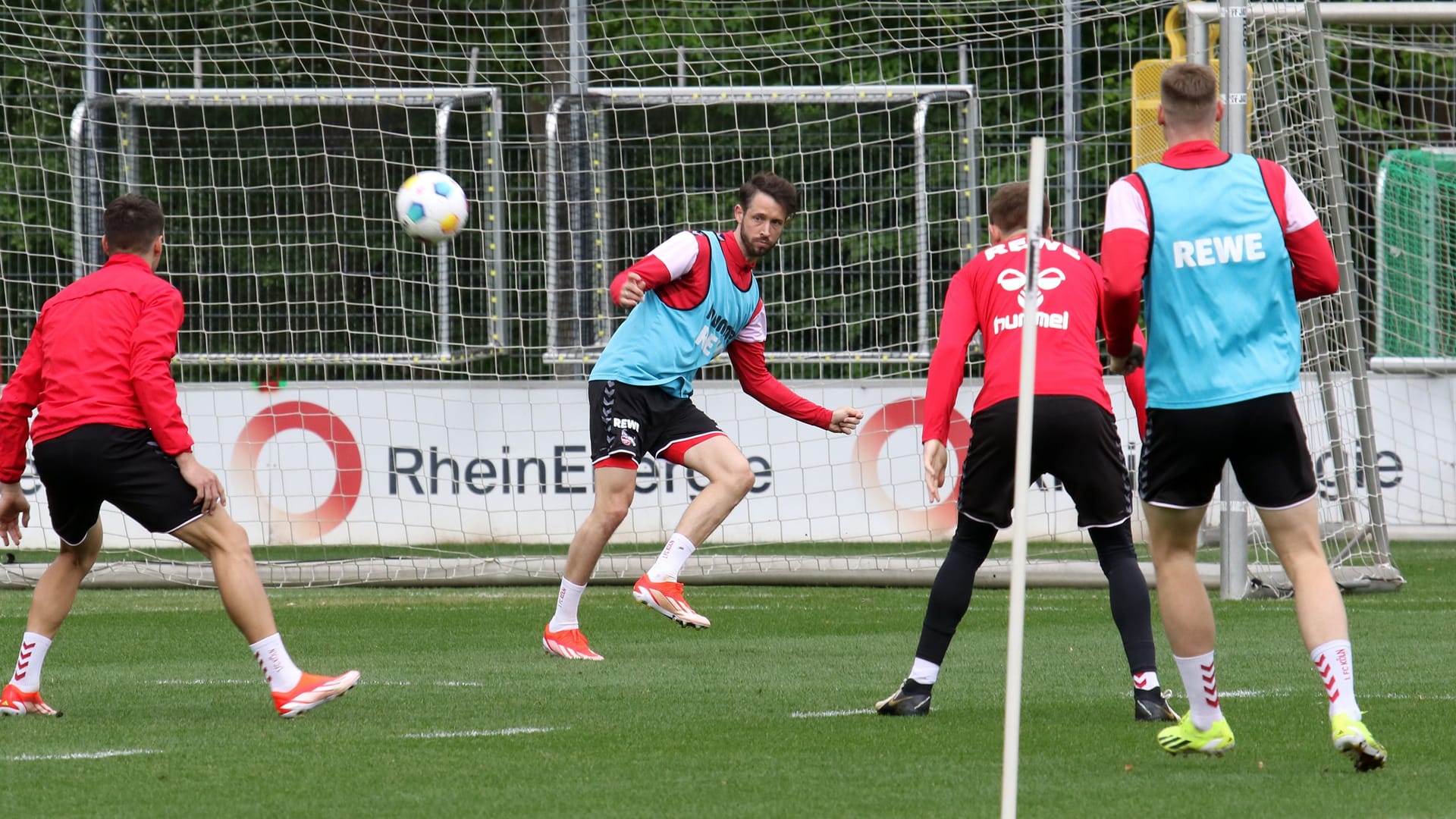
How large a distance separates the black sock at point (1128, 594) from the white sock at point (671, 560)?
2.27 m

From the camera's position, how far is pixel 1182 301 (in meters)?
5.13

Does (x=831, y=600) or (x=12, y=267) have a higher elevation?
(x=12, y=267)

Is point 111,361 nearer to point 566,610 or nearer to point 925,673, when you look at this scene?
point 566,610

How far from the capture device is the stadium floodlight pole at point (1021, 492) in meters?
4.05

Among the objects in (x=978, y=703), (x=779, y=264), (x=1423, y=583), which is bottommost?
(x=1423, y=583)

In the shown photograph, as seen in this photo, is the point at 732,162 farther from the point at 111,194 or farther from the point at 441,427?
the point at 111,194

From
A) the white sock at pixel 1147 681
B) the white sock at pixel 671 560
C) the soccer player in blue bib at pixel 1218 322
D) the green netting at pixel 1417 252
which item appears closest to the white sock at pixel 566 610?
the white sock at pixel 671 560

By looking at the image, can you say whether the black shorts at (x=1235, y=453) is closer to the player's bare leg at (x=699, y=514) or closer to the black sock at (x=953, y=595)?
the black sock at (x=953, y=595)

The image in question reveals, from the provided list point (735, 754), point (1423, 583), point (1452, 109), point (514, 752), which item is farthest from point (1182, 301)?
point (1452, 109)

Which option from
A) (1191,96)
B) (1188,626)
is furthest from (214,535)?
(1191,96)

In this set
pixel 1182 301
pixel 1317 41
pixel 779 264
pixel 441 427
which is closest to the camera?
pixel 1182 301

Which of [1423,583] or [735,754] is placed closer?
[735,754]

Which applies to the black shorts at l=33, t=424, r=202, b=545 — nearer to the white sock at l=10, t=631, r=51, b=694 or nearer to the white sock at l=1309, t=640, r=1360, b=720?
the white sock at l=10, t=631, r=51, b=694

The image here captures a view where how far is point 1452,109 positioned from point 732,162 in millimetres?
7159
